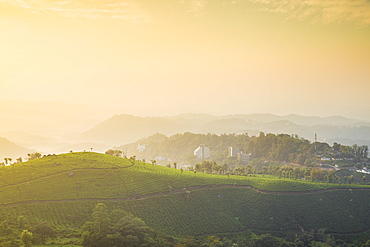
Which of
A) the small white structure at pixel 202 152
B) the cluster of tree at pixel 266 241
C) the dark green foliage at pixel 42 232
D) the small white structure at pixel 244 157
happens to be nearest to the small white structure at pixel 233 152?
the small white structure at pixel 244 157

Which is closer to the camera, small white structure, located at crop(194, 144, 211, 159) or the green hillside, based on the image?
the green hillside

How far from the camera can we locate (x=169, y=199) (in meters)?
67.2

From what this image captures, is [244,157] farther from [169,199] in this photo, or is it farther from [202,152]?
[169,199]

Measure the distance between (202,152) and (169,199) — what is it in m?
121

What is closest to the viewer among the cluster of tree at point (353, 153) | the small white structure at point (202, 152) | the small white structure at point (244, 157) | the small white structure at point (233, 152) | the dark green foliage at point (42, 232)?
the dark green foliage at point (42, 232)

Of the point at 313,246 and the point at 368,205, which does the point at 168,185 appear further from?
the point at 368,205

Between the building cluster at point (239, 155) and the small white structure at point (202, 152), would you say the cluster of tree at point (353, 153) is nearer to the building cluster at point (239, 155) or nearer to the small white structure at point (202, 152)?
the building cluster at point (239, 155)

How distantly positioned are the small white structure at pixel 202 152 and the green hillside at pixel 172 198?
99.4m

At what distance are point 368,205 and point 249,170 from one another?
3885 centimetres

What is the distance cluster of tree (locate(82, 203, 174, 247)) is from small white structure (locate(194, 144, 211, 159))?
136331 mm

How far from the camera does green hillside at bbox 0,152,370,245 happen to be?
55.4 m

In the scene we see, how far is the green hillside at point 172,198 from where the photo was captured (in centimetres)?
5544

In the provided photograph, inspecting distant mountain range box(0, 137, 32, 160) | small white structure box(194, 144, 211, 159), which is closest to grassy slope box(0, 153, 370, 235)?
distant mountain range box(0, 137, 32, 160)

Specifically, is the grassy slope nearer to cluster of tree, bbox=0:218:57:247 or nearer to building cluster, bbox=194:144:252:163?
cluster of tree, bbox=0:218:57:247
